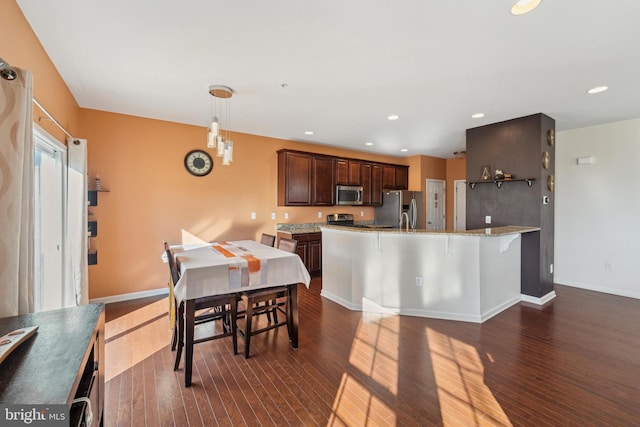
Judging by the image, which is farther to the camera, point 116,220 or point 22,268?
point 116,220

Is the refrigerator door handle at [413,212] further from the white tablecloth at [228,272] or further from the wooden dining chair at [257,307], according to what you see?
the white tablecloth at [228,272]

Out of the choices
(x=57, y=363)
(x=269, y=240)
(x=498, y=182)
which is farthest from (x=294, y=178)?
(x=57, y=363)

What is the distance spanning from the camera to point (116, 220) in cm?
386

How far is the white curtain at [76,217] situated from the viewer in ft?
9.69

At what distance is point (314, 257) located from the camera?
5.17 metres

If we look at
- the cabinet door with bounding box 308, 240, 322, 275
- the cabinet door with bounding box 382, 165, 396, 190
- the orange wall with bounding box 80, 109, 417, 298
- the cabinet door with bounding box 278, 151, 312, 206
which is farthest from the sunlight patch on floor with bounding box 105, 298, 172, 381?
the cabinet door with bounding box 382, 165, 396, 190

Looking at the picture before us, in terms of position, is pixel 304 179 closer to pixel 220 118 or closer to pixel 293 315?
pixel 220 118

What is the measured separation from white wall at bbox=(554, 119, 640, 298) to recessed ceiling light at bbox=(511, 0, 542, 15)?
388cm

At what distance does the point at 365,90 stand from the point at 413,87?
50cm

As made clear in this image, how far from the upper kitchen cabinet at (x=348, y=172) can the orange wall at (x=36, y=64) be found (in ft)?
13.4

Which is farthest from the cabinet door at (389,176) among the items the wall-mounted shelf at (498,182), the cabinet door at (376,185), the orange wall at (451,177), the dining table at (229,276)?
the dining table at (229,276)

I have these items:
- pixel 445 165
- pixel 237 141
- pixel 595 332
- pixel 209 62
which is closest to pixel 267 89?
pixel 209 62

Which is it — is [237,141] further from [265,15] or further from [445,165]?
[445,165]

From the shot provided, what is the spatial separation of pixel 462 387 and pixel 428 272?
4.71ft
